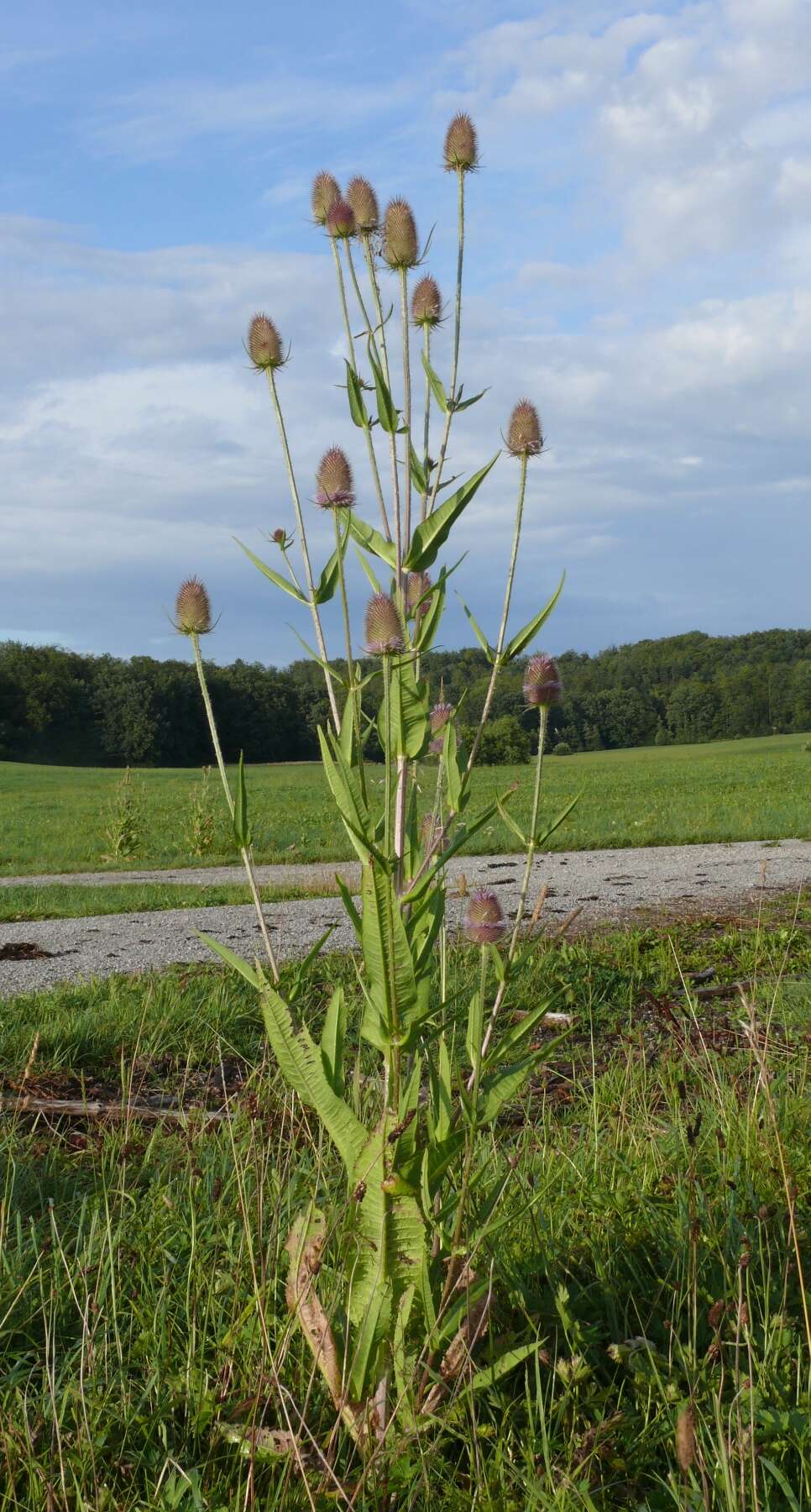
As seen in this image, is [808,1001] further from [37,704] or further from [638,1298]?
[37,704]

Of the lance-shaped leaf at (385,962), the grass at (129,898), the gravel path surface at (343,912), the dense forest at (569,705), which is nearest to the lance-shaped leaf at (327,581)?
the lance-shaped leaf at (385,962)

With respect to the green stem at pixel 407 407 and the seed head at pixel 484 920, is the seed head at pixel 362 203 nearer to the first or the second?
the green stem at pixel 407 407

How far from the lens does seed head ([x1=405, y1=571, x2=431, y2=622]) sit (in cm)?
199

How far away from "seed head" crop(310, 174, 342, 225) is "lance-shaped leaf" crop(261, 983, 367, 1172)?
1546mm

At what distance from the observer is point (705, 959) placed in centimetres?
580

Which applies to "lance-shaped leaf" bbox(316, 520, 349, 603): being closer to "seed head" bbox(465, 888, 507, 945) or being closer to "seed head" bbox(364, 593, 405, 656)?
"seed head" bbox(364, 593, 405, 656)

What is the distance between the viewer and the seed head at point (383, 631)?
1647mm

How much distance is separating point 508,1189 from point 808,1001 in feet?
8.92

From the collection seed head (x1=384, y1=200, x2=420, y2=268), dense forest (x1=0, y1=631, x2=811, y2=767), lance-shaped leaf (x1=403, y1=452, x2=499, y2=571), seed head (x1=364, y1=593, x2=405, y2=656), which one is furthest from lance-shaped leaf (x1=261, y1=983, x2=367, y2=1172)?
dense forest (x1=0, y1=631, x2=811, y2=767)

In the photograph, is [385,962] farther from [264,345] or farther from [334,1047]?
[264,345]

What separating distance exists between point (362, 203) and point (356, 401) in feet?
1.74

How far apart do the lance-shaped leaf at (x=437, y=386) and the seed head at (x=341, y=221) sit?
0.28 metres

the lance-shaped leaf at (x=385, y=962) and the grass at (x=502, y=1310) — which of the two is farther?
the grass at (x=502, y=1310)

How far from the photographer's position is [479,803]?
1880cm
